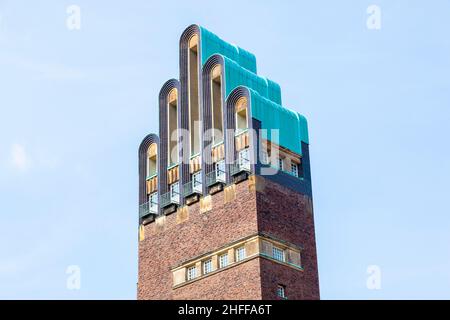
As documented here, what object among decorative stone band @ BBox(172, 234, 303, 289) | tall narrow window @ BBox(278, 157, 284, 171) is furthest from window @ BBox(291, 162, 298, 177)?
decorative stone band @ BBox(172, 234, 303, 289)

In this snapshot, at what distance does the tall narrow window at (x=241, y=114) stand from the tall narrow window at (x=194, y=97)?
4.74m

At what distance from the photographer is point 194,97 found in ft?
293

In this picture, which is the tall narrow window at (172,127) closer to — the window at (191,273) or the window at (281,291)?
the window at (191,273)

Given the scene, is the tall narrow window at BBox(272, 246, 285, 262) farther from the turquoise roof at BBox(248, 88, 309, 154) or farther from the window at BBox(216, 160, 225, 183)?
the turquoise roof at BBox(248, 88, 309, 154)

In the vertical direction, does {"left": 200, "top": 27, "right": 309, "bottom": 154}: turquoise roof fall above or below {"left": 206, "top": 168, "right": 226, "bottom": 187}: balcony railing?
above

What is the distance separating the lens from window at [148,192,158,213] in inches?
3438

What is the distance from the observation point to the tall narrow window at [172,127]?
88.7 metres

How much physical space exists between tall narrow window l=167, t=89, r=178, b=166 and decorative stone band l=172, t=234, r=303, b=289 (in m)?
10.2

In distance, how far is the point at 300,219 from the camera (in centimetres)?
8281

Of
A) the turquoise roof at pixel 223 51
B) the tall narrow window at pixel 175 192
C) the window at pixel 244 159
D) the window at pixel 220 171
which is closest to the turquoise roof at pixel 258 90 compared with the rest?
the turquoise roof at pixel 223 51
